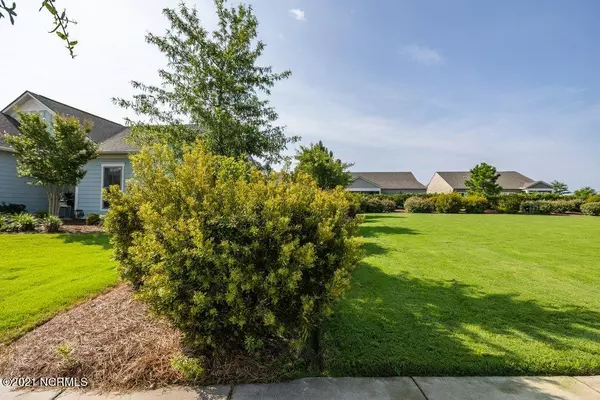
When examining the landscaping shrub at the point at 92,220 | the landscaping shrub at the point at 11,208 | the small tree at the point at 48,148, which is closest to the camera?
the small tree at the point at 48,148

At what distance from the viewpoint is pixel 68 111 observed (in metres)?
15.3

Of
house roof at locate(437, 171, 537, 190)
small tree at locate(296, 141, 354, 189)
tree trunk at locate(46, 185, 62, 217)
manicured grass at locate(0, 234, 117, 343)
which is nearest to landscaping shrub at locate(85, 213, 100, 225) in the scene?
tree trunk at locate(46, 185, 62, 217)

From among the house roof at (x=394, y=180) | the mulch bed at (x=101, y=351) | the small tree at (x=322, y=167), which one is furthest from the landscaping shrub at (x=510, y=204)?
the mulch bed at (x=101, y=351)

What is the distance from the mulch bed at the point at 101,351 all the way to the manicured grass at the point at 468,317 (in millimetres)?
1546

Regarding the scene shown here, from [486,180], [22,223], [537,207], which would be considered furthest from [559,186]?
[22,223]

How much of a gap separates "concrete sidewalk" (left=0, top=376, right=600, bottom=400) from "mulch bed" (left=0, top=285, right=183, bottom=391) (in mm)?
168

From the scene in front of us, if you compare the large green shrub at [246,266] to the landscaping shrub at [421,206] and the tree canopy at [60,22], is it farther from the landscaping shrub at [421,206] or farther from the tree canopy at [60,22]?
the landscaping shrub at [421,206]

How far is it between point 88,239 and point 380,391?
991cm

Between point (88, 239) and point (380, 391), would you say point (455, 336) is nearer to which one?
point (380, 391)

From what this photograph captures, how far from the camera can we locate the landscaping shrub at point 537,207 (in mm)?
23984

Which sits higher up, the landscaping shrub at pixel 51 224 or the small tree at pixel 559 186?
the small tree at pixel 559 186

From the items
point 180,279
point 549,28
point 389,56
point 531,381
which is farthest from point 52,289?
point 549,28

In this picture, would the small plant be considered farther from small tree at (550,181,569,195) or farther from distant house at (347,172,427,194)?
small tree at (550,181,569,195)

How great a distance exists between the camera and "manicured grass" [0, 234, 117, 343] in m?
3.52
